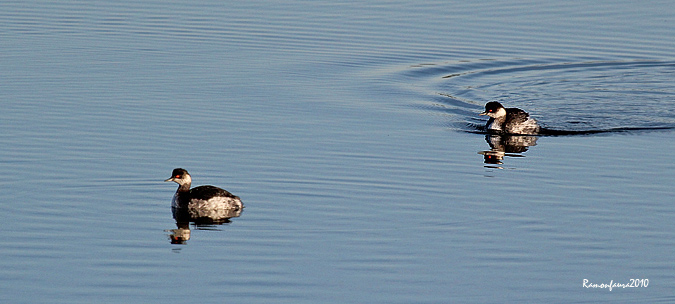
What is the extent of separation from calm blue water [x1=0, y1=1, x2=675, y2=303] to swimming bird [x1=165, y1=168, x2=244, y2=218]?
0.34m

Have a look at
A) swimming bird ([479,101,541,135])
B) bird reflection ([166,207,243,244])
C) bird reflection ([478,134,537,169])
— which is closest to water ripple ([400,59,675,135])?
swimming bird ([479,101,541,135])

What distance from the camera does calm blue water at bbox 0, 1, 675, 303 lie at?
13.7 meters

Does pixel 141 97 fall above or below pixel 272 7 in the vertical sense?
below

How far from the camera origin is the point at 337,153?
20266 mm

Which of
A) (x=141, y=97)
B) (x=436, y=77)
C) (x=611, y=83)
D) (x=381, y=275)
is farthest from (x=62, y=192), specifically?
(x=611, y=83)

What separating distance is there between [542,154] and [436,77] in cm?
792

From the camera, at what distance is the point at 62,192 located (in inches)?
682

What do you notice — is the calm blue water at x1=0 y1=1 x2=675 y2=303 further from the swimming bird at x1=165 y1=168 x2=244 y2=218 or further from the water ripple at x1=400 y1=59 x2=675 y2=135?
the swimming bird at x1=165 y1=168 x2=244 y2=218

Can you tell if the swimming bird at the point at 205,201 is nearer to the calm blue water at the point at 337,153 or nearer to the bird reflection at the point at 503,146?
the calm blue water at the point at 337,153

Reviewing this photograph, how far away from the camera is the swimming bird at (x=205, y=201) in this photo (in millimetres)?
16500

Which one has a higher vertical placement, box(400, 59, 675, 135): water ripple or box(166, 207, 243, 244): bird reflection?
box(400, 59, 675, 135): water ripple

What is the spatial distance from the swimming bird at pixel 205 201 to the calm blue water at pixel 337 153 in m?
0.34

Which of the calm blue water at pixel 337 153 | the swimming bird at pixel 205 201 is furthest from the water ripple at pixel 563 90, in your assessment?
the swimming bird at pixel 205 201

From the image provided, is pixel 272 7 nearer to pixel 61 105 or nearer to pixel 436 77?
pixel 436 77
